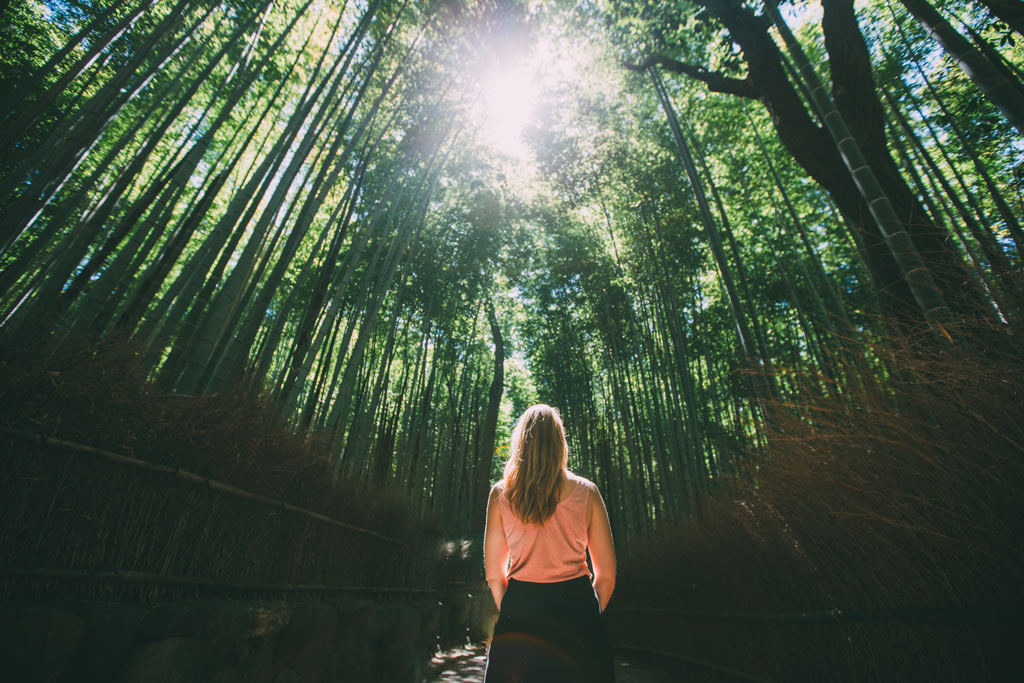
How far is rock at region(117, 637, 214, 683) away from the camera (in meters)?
1.38

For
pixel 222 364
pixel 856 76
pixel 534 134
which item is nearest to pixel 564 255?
pixel 534 134

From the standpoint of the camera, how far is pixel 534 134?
692 cm

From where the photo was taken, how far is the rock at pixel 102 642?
1293 mm

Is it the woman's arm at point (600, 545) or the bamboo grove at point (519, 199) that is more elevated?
the bamboo grove at point (519, 199)

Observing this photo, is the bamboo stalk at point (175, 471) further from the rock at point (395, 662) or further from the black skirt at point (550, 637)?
the black skirt at point (550, 637)

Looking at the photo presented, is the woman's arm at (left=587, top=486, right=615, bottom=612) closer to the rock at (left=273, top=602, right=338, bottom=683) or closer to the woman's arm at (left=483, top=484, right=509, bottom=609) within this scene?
the woman's arm at (left=483, top=484, right=509, bottom=609)

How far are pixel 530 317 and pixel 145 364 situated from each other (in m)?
8.78

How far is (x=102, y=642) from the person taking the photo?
135cm

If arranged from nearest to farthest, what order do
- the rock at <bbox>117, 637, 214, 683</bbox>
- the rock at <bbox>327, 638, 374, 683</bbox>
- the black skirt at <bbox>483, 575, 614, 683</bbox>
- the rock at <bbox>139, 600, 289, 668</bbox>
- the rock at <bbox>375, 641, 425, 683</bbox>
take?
the black skirt at <bbox>483, 575, 614, 683</bbox> → the rock at <bbox>117, 637, 214, 683</bbox> → the rock at <bbox>139, 600, 289, 668</bbox> → the rock at <bbox>327, 638, 374, 683</bbox> → the rock at <bbox>375, 641, 425, 683</bbox>

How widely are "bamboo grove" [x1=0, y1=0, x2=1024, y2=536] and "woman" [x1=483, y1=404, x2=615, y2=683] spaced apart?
1226 mm

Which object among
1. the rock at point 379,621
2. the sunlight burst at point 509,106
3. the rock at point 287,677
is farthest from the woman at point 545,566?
the sunlight burst at point 509,106

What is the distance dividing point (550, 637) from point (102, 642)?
4.74 feet

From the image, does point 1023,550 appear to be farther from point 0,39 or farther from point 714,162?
point 0,39

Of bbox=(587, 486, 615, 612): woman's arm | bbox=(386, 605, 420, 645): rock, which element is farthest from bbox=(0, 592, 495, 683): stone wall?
bbox=(587, 486, 615, 612): woman's arm
